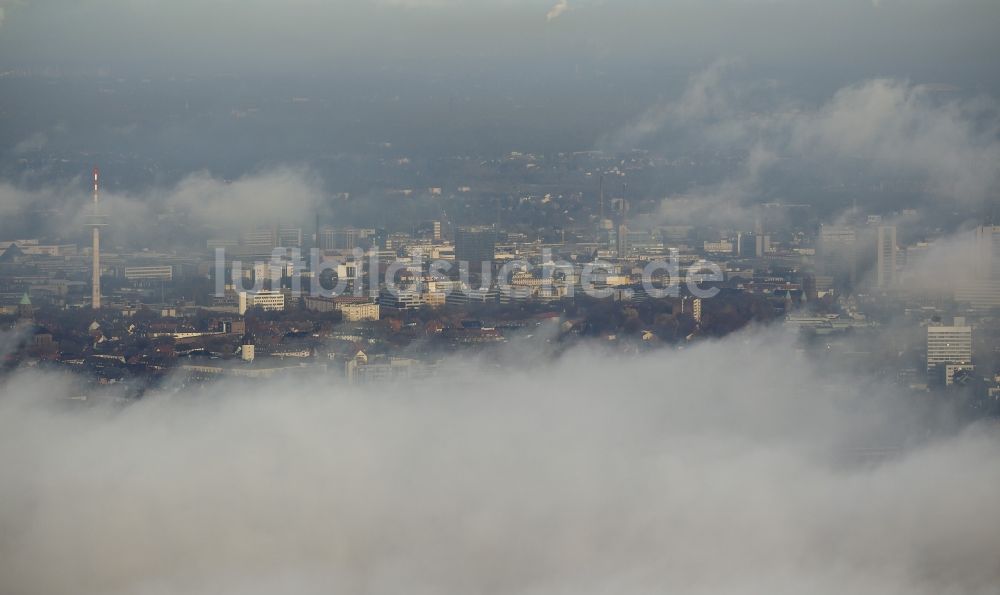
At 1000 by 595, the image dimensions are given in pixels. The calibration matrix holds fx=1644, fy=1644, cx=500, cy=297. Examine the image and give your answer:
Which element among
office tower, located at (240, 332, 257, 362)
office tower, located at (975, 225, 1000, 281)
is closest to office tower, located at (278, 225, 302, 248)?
office tower, located at (240, 332, 257, 362)

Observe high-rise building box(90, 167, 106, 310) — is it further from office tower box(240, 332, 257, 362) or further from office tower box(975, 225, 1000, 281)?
office tower box(975, 225, 1000, 281)

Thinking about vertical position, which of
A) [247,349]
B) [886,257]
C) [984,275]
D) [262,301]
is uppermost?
[886,257]

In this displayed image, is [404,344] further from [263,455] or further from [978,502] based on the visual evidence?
[978,502]

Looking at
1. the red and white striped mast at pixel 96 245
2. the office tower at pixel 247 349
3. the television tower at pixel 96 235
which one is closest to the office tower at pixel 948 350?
the office tower at pixel 247 349

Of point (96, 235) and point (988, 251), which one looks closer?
point (988, 251)

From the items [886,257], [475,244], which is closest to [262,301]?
[475,244]

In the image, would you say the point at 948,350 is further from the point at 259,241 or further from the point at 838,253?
the point at 259,241
